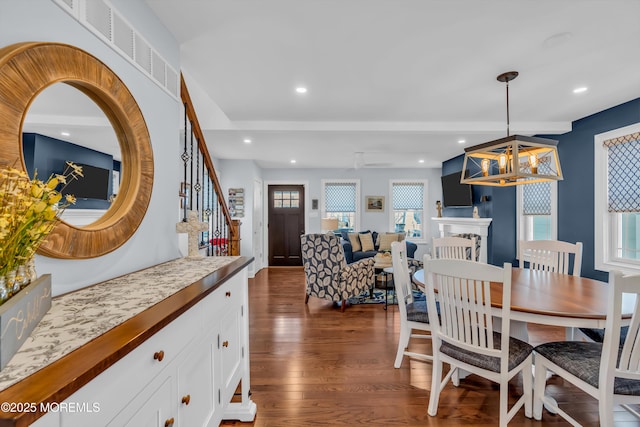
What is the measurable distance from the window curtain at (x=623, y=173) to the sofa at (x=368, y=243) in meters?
3.44

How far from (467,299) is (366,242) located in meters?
4.87

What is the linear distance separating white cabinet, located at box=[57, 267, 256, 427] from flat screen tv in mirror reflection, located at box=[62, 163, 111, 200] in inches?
25.1

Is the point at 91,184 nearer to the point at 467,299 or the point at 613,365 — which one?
the point at 467,299

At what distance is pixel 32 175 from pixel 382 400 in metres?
2.25

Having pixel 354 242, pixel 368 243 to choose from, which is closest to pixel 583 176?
pixel 368 243

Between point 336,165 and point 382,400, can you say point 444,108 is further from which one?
point 336,165

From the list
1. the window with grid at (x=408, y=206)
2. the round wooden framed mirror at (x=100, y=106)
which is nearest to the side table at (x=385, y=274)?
the window with grid at (x=408, y=206)

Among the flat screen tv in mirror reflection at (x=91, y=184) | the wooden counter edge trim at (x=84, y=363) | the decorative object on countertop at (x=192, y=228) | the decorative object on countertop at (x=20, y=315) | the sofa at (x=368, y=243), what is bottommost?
the sofa at (x=368, y=243)

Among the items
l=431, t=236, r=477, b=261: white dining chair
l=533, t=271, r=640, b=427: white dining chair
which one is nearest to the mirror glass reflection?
l=533, t=271, r=640, b=427: white dining chair

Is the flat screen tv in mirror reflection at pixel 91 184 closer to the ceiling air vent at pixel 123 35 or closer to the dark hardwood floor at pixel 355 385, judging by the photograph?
the ceiling air vent at pixel 123 35

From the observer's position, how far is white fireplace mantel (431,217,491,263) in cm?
518

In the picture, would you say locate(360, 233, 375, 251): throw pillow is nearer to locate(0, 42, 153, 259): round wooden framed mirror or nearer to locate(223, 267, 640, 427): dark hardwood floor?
locate(223, 267, 640, 427): dark hardwood floor

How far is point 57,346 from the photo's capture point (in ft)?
2.27

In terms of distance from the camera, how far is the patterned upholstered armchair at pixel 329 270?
13.1 feet
